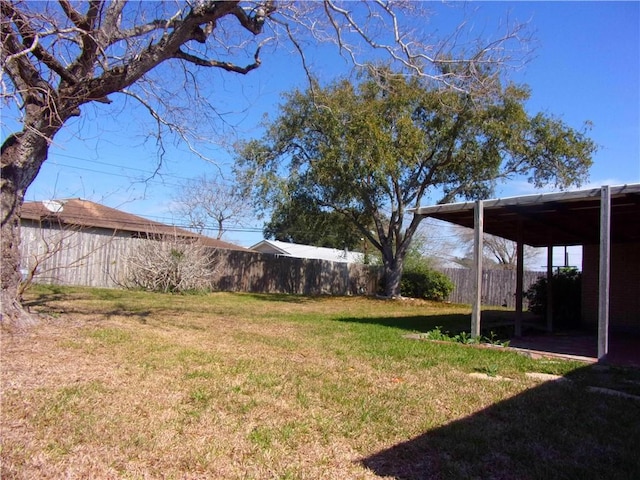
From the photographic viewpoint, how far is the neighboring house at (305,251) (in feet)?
128

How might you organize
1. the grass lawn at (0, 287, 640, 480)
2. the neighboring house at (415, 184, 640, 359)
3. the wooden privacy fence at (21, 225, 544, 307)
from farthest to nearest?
the wooden privacy fence at (21, 225, 544, 307), the neighboring house at (415, 184, 640, 359), the grass lawn at (0, 287, 640, 480)

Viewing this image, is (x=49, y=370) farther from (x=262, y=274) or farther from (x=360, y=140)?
(x=262, y=274)

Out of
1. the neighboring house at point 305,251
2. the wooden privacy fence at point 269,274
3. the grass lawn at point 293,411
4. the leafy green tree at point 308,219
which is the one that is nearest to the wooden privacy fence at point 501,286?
the wooden privacy fence at point 269,274

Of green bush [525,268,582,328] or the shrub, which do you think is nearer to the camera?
green bush [525,268,582,328]

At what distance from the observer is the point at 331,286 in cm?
2491

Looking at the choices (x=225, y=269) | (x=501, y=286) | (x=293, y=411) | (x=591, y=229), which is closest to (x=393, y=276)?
(x=501, y=286)

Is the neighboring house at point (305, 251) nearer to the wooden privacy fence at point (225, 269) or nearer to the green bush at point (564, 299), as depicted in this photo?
the wooden privacy fence at point (225, 269)

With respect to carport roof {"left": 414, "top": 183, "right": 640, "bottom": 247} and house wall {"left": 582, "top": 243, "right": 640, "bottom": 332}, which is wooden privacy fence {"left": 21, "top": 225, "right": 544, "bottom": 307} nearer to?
house wall {"left": 582, "top": 243, "right": 640, "bottom": 332}

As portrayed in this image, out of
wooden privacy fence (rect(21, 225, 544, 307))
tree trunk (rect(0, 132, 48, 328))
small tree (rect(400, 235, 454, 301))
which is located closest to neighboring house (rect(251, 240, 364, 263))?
wooden privacy fence (rect(21, 225, 544, 307))

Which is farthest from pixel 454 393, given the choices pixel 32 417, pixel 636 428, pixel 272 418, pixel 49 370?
pixel 49 370

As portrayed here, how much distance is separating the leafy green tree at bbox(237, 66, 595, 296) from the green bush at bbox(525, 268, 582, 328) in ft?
16.4

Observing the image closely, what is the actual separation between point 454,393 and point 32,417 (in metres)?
3.83

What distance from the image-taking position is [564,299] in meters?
14.1

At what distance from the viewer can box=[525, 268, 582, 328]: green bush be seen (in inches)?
540
